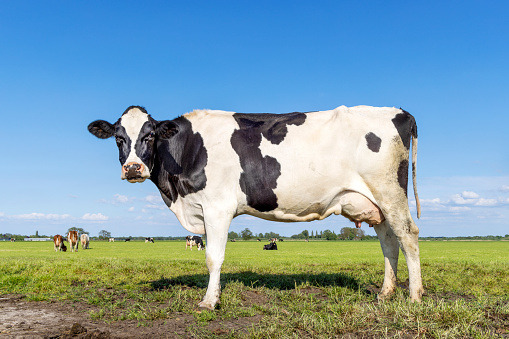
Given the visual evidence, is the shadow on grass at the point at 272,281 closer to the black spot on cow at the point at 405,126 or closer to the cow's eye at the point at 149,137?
the cow's eye at the point at 149,137

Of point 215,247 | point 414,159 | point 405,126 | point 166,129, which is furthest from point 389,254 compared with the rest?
point 166,129

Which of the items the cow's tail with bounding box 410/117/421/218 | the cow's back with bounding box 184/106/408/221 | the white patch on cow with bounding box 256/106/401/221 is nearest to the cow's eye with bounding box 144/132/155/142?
the cow's back with bounding box 184/106/408/221

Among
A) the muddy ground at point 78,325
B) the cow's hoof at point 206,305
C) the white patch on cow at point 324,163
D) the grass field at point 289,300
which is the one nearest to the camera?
the grass field at point 289,300

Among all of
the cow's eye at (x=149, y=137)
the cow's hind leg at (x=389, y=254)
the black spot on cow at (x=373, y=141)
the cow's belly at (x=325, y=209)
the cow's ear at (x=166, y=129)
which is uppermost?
the cow's ear at (x=166, y=129)

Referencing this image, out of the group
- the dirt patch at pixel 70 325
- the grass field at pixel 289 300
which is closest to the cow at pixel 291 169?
the grass field at pixel 289 300

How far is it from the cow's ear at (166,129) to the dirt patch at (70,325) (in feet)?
11.8

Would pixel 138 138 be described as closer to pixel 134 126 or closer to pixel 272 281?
pixel 134 126

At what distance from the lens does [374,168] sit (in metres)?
7.55

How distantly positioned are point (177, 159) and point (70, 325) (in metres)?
3.63

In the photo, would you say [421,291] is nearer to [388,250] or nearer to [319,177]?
[388,250]

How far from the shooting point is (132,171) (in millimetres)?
7441

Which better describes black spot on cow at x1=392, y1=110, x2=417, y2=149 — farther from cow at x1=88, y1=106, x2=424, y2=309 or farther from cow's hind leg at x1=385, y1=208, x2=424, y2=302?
cow's hind leg at x1=385, y1=208, x2=424, y2=302

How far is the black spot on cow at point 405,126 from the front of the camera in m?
7.88

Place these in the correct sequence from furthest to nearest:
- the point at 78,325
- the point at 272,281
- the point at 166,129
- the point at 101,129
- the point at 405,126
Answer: the point at 272,281, the point at 101,129, the point at 166,129, the point at 405,126, the point at 78,325
